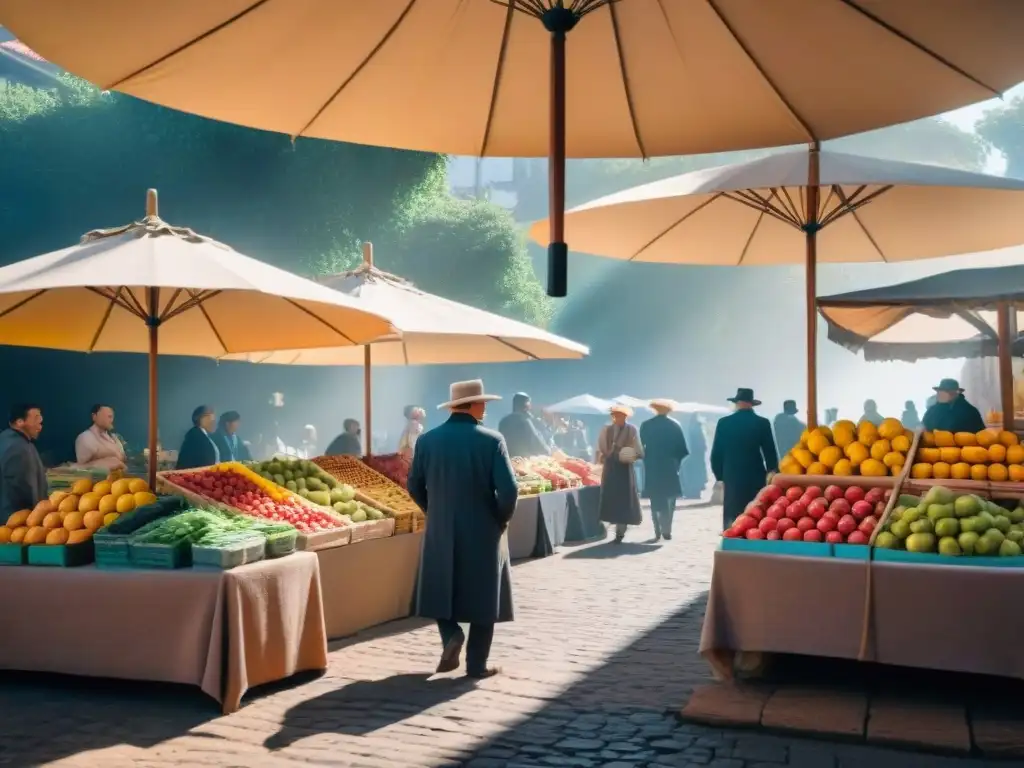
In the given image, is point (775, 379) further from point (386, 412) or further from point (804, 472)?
point (804, 472)

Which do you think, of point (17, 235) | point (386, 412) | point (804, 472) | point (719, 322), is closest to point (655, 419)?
point (804, 472)

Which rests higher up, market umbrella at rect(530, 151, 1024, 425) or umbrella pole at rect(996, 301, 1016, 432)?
market umbrella at rect(530, 151, 1024, 425)

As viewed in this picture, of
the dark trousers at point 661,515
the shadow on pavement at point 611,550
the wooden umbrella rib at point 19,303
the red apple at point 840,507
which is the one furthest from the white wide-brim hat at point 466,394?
the dark trousers at point 661,515

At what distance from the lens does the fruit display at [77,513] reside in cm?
630

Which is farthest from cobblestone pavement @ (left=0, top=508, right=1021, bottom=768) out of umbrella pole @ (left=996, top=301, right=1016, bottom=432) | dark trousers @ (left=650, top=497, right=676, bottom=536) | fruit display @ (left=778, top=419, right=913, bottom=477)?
dark trousers @ (left=650, top=497, right=676, bottom=536)

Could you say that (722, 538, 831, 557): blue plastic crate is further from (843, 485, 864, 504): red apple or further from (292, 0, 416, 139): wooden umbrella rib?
(292, 0, 416, 139): wooden umbrella rib

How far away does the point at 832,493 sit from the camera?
6672mm

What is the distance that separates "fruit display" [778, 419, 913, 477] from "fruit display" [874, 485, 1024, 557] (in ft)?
2.44

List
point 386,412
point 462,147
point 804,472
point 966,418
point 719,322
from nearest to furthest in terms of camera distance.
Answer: point 462,147 → point 804,472 → point 966,418 → point 386,412 → point 719,322

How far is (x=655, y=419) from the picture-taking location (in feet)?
46.2

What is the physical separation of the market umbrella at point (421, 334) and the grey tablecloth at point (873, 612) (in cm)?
372

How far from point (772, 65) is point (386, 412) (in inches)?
1621

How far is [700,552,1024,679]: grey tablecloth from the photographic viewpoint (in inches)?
219

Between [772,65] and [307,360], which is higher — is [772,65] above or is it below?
above
